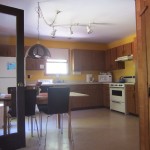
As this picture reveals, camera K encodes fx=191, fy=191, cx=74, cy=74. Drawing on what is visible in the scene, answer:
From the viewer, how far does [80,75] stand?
7.03 m

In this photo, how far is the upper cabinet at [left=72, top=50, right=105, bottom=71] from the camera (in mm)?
6676

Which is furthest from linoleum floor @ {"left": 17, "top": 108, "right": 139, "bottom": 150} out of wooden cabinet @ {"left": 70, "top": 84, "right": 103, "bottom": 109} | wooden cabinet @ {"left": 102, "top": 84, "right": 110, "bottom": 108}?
wooden cabinet @ {"left": 102, "top": 84, "right": 110, "bottom": 108}

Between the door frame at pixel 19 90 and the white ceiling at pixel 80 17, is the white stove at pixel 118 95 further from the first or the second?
the door frame at pixel 19 90

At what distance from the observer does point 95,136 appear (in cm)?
345

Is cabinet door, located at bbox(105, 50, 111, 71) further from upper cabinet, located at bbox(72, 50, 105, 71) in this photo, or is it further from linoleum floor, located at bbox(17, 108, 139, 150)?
linoleum floor, located at bbox(17, 108, 139, 150)

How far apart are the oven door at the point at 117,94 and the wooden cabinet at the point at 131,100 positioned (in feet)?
0.50

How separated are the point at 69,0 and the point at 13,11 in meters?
1.06

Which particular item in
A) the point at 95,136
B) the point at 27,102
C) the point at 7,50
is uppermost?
the point at 7,50

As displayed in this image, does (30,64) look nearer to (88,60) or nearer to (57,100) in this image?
(88,60)

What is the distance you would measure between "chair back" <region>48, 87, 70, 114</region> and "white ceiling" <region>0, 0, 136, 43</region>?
63.8 inches

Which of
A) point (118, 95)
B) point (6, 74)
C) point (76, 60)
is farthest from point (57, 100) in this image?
point (76, 60)

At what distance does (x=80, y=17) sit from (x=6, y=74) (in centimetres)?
249

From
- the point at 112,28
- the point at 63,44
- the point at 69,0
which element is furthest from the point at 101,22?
the point at 63,44

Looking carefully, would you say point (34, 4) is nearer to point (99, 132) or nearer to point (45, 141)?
point (45, 141)
